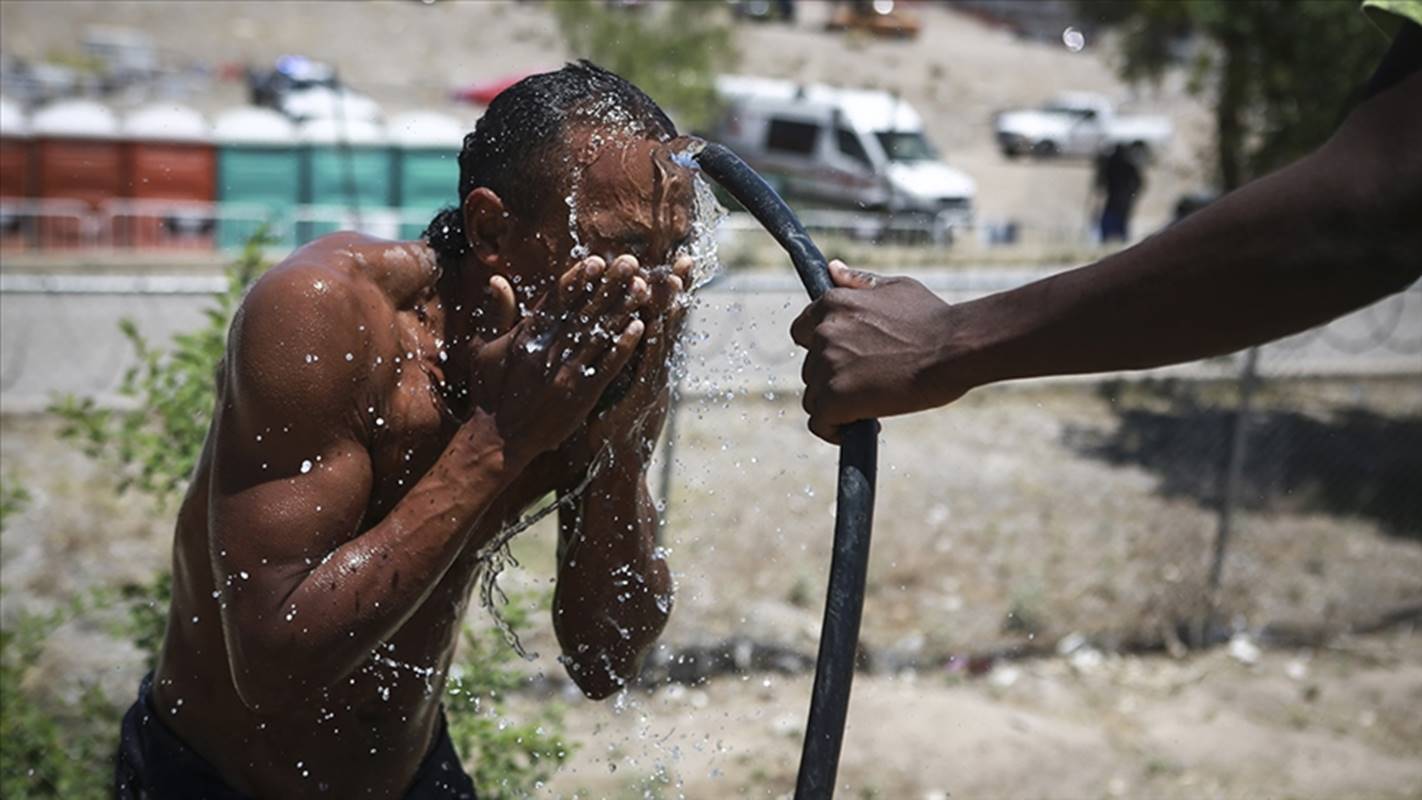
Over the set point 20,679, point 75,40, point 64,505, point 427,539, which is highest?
point 427,539

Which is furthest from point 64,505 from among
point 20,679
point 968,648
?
point 968,648

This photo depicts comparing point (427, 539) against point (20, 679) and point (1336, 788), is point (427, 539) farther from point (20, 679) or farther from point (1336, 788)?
point (1336, 788)

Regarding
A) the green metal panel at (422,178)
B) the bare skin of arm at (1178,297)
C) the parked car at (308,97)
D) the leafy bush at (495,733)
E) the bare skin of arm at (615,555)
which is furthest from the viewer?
the green metal panel at (422,178)

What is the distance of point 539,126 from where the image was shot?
2279mm

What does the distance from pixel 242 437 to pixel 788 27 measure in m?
31.1

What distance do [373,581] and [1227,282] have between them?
115cm

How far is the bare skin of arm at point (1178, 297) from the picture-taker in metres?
1.58

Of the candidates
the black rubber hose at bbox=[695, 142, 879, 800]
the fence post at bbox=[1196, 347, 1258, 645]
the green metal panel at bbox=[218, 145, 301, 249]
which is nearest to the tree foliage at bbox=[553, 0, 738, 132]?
the green metal panel at bbox=[218, 145, 301, 249]

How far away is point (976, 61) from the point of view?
3616cm

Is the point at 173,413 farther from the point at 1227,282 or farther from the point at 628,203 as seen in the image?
the point at 1227,282

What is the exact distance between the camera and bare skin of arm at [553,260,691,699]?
2.48m

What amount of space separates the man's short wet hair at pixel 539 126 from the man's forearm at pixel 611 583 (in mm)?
501

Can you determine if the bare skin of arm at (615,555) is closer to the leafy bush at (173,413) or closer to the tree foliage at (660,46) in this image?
the leafy bush at (173,413)

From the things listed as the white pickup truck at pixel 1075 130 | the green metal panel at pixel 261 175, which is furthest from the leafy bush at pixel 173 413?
the white pickup truck at pixel 1075 130
